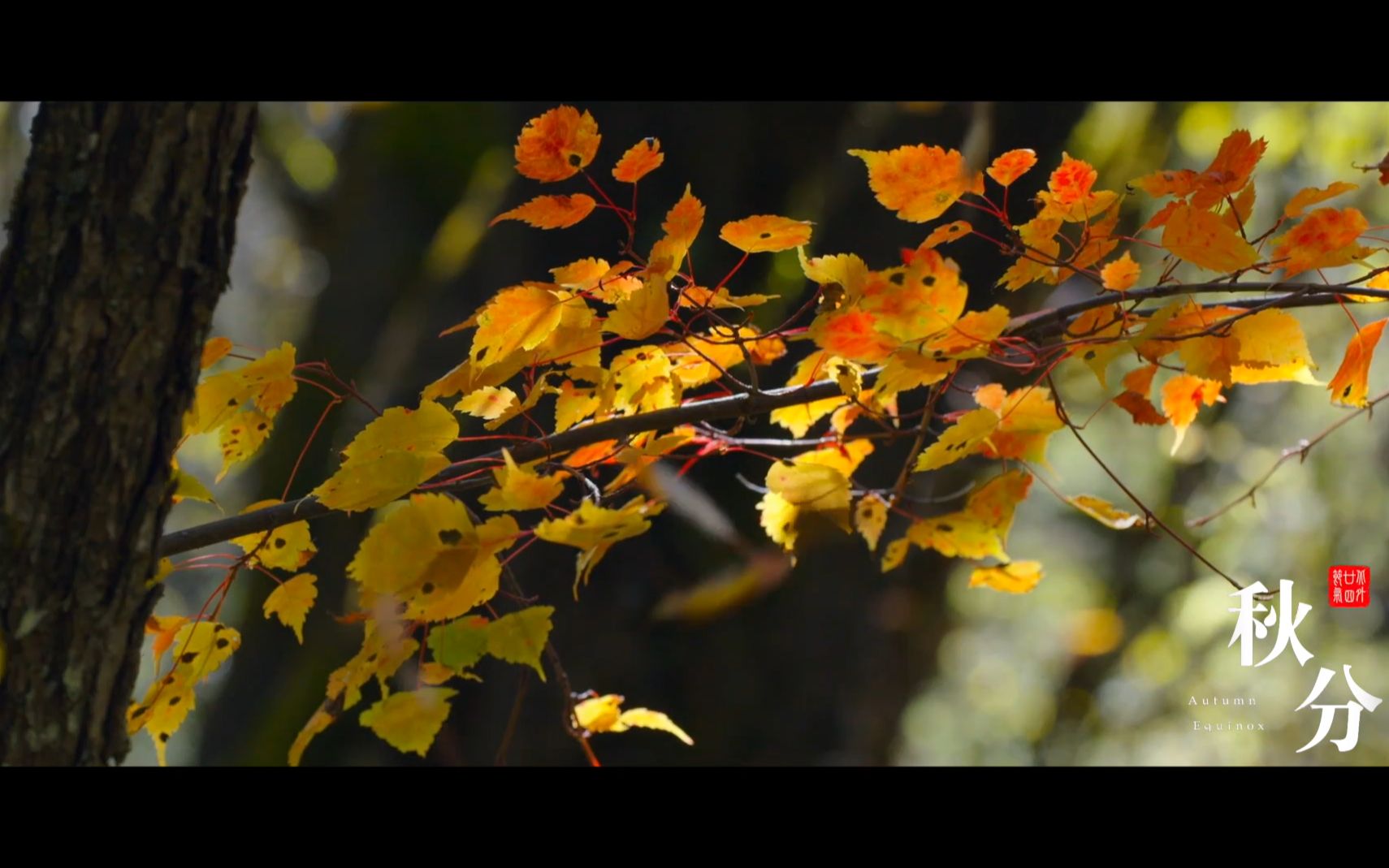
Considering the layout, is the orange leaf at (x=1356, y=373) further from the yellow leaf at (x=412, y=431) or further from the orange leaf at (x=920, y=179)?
the yellow leaf at (x=412, y=431)

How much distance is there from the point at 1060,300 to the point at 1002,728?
16.8 ft

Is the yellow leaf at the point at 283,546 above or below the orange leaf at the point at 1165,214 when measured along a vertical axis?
below

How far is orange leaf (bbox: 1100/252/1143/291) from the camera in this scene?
2.29 ft

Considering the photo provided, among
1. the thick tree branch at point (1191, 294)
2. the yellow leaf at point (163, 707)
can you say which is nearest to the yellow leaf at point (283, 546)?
the yellow leaf at point (163, 707)

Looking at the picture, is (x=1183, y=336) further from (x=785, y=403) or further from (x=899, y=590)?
(x=899, y=590)

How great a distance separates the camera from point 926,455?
649 mm

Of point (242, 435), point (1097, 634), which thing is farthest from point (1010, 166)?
point (1097, 634)

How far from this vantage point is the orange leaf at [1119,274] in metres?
0.70

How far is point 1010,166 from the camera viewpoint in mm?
680

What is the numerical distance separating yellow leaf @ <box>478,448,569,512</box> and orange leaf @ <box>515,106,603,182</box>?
0.62 ft

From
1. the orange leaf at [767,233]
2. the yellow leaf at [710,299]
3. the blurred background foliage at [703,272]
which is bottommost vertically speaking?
the blurred background foliage at [703,272]

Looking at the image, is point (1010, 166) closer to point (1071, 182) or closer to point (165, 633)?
point (1071, 182)

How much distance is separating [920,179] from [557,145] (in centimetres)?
24

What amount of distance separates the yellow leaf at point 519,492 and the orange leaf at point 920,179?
0.95 ft
